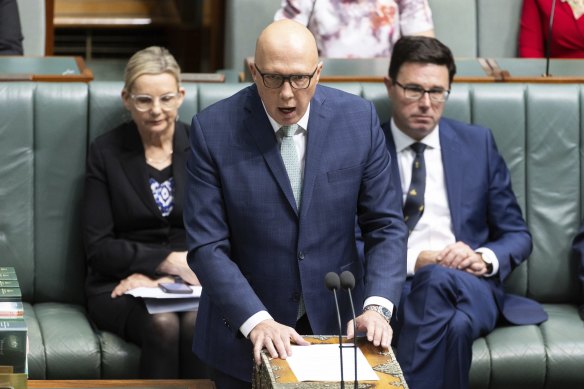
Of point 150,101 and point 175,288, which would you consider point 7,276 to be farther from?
point 150,101

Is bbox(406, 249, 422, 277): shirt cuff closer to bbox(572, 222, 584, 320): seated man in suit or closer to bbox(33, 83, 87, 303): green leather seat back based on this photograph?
bbox(572, 222, 584, 320): seated man in suit

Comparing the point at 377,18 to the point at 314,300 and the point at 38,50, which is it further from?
the point at 314,300

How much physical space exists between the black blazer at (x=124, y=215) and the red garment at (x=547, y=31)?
1.80 metres

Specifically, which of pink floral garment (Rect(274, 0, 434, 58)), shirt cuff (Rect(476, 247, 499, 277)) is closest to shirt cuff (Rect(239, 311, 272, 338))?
shirt cuff (Rect(476, 247, 499, 277))

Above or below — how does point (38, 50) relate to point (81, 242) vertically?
above

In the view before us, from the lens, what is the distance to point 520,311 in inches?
140

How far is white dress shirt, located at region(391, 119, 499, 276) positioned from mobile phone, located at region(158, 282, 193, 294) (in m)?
0.65

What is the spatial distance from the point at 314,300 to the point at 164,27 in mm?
4235

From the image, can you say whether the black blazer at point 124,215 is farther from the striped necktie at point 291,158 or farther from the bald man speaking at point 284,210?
the striped necktie at point 291,158

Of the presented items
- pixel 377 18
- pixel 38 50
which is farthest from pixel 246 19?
pixel 38 50

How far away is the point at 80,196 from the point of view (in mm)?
3656

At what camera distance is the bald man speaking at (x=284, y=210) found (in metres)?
2.50

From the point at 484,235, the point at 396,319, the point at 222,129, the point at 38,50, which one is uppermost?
the point at 38,50

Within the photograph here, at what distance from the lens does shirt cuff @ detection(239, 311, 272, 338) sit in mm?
2387
